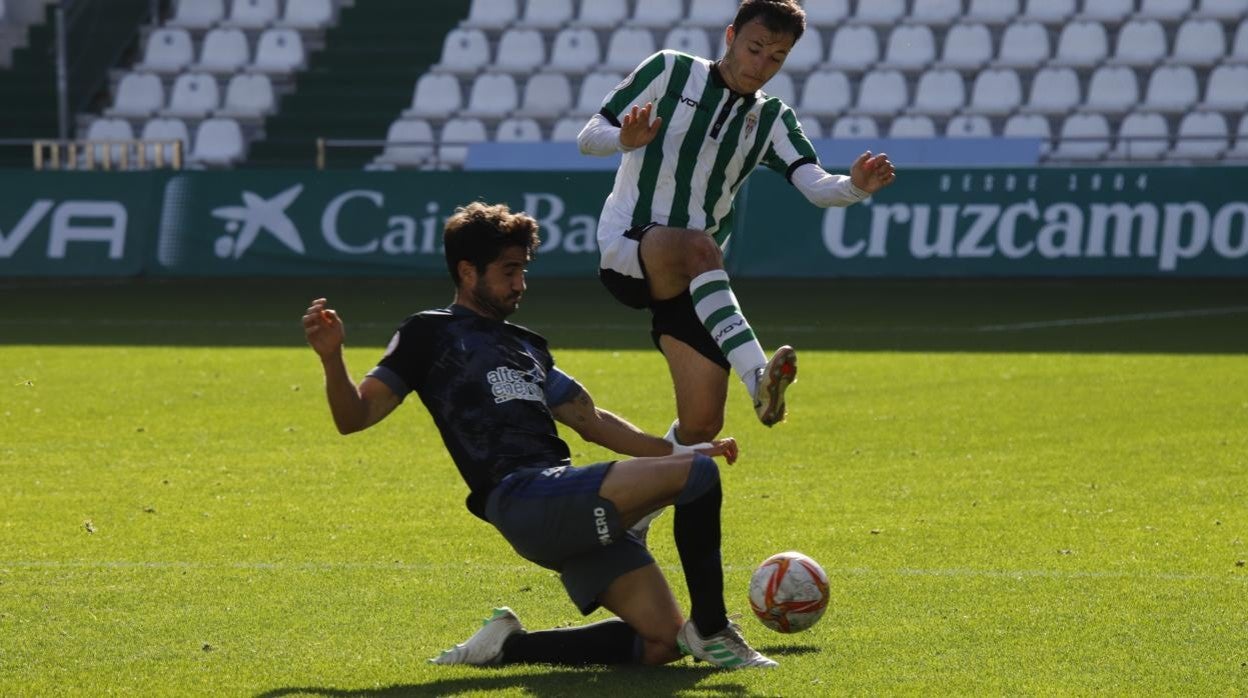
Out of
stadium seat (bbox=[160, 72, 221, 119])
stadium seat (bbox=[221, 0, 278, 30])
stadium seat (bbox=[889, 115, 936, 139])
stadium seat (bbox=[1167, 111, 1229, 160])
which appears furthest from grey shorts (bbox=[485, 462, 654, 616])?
stadium seat (bbox=[221, 0, 278, 30])

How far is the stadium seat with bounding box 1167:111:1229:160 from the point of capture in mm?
20984

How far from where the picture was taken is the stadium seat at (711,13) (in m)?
24.6

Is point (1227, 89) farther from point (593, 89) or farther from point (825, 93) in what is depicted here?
point (593, 89)

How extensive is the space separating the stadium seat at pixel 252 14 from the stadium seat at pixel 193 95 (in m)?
1.41

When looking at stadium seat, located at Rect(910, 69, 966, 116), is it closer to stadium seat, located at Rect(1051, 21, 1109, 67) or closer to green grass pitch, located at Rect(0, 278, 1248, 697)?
stadium seat, located at Rect(1051, 21, 1109, 67)

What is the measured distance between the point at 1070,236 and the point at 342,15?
42.5 feet

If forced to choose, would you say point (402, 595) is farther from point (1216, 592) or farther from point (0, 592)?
point (1216, 592)

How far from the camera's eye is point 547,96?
2456cm

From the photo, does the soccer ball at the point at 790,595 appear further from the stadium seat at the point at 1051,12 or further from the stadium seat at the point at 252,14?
the stadium seat at the point at 252,14

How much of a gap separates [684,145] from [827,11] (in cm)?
1890

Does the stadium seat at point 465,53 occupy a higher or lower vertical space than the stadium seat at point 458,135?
higher

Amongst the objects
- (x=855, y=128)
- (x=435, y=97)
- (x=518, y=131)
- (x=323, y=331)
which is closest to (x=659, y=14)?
(x=518, y=131)

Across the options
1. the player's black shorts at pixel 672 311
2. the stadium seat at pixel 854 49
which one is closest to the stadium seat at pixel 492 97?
the stadium seat at pixel 854 49

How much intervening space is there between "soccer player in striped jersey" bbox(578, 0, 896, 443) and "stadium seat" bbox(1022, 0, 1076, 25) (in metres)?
17.9
